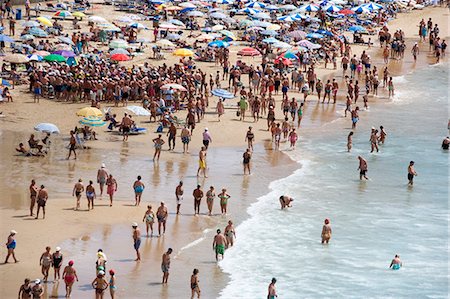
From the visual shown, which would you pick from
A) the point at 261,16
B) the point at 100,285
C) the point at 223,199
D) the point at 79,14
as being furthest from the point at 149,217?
the point at 261,16

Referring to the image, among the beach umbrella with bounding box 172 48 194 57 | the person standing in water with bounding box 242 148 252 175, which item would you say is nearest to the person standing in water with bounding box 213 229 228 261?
the person standing in water with bounding box 242 148 252 175

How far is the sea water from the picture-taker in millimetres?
23172

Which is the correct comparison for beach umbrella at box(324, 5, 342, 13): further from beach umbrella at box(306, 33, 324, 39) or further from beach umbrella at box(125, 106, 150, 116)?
beach umbrella at box(125, 106, 150, 116)

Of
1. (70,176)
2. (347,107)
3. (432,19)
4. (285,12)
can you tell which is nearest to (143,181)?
(70,176)

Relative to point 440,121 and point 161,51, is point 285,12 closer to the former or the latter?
point 161,51

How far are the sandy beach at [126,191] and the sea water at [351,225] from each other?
710mm

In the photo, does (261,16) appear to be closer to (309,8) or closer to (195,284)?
(309,8)

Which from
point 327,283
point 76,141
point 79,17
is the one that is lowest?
point 327,283

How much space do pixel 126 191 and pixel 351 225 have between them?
20.0ft

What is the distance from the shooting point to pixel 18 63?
127 feet

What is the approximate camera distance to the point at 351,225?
89.4 feet

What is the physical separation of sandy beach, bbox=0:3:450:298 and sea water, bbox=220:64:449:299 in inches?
27.9

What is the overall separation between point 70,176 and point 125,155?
118 inches

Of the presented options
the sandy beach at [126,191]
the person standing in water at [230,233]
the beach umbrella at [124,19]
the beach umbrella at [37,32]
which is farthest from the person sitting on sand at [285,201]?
the beach umbrella at [124,19]
